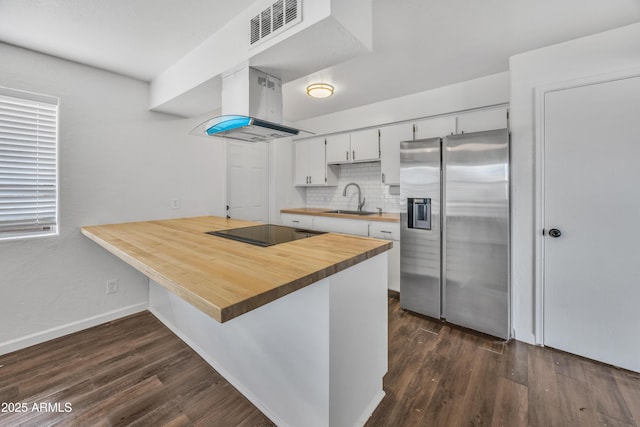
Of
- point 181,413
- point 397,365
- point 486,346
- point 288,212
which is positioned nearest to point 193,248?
point 181,413

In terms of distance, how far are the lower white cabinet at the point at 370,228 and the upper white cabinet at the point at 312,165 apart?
627 mm

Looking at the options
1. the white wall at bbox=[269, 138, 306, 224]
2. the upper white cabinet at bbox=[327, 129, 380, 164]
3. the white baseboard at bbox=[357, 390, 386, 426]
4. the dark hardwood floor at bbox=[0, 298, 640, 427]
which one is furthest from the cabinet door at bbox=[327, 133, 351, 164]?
the white baseboard at bbox=[357, 390, 386, 426]

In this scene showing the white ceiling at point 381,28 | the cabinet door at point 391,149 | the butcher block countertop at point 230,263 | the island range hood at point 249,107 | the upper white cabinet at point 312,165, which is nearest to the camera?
the butcher block countertop at point 230,263

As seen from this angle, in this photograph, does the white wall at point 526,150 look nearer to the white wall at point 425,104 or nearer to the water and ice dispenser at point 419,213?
the white wall at point 425,104

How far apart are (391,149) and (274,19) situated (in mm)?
2213

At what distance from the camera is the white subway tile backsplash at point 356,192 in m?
3.73

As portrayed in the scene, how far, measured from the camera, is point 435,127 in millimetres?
3023

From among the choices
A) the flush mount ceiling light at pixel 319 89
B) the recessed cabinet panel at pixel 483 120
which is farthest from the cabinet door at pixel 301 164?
the recessed cabinet panel at pixel 483 120

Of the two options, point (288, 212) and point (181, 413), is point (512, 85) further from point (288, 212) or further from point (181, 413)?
point (181, 413)

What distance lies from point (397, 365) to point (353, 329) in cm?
85

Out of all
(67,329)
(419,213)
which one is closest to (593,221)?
(419,213)

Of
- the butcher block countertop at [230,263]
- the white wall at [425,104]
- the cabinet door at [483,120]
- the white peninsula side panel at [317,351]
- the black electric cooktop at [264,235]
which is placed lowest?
the white peninsula side panel at [317,351]

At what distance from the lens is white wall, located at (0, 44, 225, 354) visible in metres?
2.10

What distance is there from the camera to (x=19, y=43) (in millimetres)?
1991
